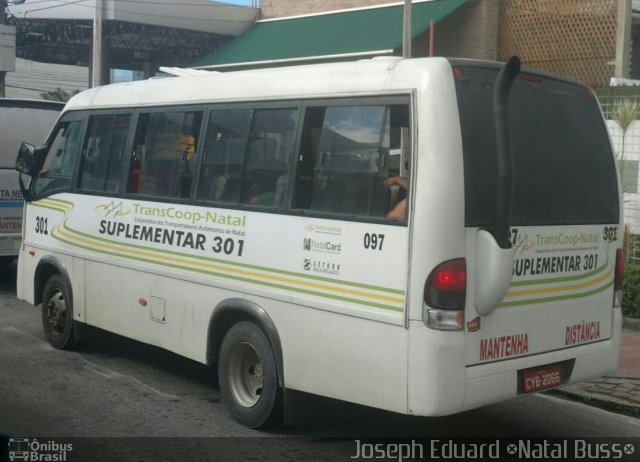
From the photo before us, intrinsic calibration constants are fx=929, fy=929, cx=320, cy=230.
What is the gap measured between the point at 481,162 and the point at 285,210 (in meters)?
1.50

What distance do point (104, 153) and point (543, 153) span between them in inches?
168

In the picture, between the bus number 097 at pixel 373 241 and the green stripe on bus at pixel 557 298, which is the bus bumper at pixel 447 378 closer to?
the green stripe on bus at pixel 557 298

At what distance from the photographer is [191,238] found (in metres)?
7.33

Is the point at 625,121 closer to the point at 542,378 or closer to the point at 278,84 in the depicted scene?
the point at 278,84

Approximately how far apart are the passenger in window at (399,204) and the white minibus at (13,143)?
8529 mm

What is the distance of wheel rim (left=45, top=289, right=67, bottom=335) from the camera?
30.2ft

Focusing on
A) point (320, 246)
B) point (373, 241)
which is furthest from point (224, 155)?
point (373, 241)

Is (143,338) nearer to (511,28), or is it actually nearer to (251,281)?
(251,281)

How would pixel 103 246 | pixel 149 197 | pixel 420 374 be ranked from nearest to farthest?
pixel 420 374
pixel 149 197
pixel 103 246

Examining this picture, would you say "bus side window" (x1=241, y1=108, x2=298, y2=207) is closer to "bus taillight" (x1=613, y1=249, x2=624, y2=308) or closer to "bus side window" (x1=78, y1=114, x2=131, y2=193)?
"bus side window" (x1=78, y1=114, x2=131, y2=193)

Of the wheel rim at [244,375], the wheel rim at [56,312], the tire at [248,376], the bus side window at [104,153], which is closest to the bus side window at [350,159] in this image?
the tire at [248,376]

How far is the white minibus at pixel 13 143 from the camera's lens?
42.2 ft

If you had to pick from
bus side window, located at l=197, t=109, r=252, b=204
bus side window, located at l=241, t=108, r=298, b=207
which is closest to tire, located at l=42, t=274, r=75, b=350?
bus side window, located at l=197, t=109, r=252, b=204

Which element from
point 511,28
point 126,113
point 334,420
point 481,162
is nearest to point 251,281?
point 334,420
